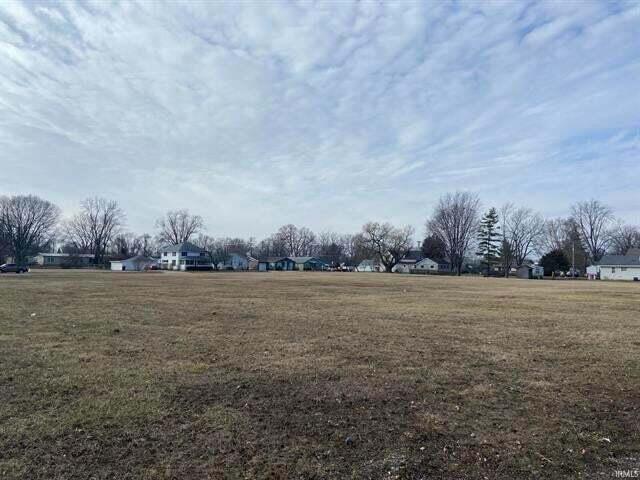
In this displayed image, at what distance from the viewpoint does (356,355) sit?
7.88 metres

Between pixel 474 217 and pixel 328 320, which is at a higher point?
pixel 474 217

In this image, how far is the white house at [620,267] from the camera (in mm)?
68438

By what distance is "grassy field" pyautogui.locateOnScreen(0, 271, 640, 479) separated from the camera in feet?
12.3

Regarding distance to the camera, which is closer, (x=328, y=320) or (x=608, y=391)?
(x=608, y=391)

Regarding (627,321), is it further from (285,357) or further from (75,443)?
(75,443)

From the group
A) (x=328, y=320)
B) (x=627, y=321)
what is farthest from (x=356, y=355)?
(x=627, y=321)

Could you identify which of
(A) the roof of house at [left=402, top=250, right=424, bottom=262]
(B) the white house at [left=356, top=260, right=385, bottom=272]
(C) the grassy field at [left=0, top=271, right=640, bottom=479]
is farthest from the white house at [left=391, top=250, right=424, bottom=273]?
(C) the grassy field at [left=0, top=271, right=640, bottom=479]

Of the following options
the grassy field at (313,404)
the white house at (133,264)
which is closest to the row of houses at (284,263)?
the white house at (133,264)

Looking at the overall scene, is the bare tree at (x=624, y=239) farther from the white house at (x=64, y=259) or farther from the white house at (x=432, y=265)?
the white house at (x=64, y=259)

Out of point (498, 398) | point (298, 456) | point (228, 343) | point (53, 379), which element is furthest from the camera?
point (228, 343)

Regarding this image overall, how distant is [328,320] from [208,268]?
8698cm

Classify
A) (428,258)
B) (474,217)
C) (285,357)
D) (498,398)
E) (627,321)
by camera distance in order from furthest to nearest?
(428,258), (474,217), (627,321), (285,357), (498,398)

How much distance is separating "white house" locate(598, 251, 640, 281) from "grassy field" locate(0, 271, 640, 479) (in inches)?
2905

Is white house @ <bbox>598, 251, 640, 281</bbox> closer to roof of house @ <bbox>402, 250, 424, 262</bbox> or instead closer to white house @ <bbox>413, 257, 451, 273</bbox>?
white house @ <bbox>413, 257, 451, 273</bbox>
